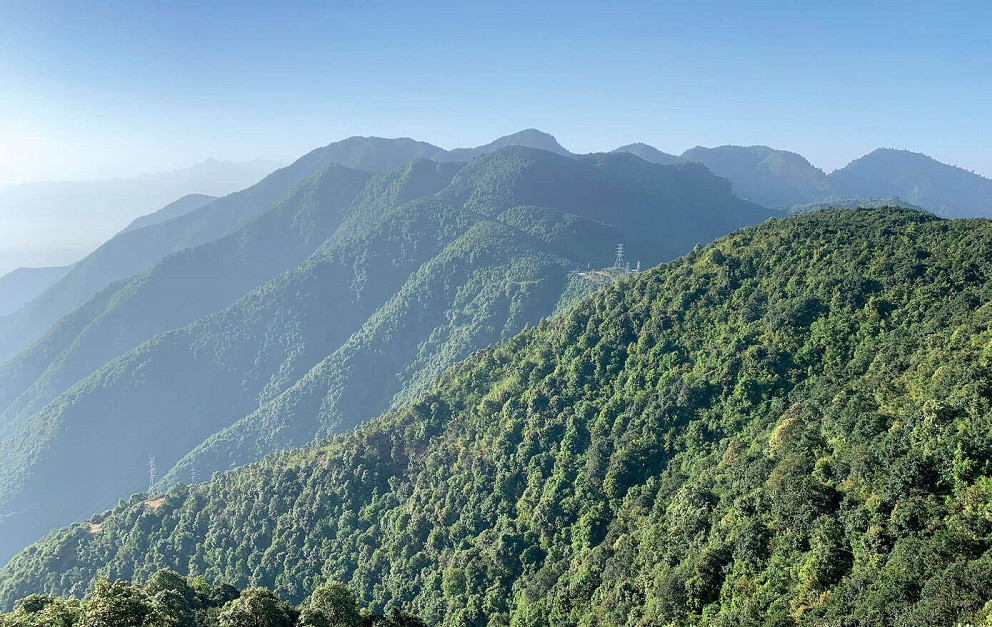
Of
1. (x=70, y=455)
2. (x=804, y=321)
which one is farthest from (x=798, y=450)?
(x=70, y=455)

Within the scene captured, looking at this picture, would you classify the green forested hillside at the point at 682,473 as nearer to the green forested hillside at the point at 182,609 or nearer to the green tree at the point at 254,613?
the green forested hillside at the point at 182,609

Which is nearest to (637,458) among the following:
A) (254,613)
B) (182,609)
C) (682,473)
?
(682,473)

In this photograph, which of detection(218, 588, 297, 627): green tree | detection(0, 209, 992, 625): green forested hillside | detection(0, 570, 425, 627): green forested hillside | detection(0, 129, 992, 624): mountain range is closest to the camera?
detection(0, 570, 425, 627): green forested hillside

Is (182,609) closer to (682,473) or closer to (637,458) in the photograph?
(637,458)

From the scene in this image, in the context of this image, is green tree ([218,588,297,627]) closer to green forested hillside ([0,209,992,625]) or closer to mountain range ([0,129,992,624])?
green forested hillside ([0,209,992,625])

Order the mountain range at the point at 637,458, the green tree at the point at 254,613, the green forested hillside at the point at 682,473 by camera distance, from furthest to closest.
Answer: the mountain range at the point at 637,458 → the green forested hillside at the point at 682,473 → the green tree at the point at 254,613

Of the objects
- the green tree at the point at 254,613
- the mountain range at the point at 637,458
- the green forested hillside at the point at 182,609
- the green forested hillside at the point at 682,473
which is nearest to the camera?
the green forested hillside at the point at 182,609

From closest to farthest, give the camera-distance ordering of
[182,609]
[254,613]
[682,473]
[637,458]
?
[254,613] → [182,609] → [682,473] → [637,458]

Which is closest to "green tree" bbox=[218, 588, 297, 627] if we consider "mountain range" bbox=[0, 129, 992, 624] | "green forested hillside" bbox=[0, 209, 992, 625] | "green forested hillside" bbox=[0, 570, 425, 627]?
"green forested hillside" bbox=[0, 570, 425, 627]

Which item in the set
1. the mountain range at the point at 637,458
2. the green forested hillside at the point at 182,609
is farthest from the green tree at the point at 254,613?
the mountain range at the point at 637,458
